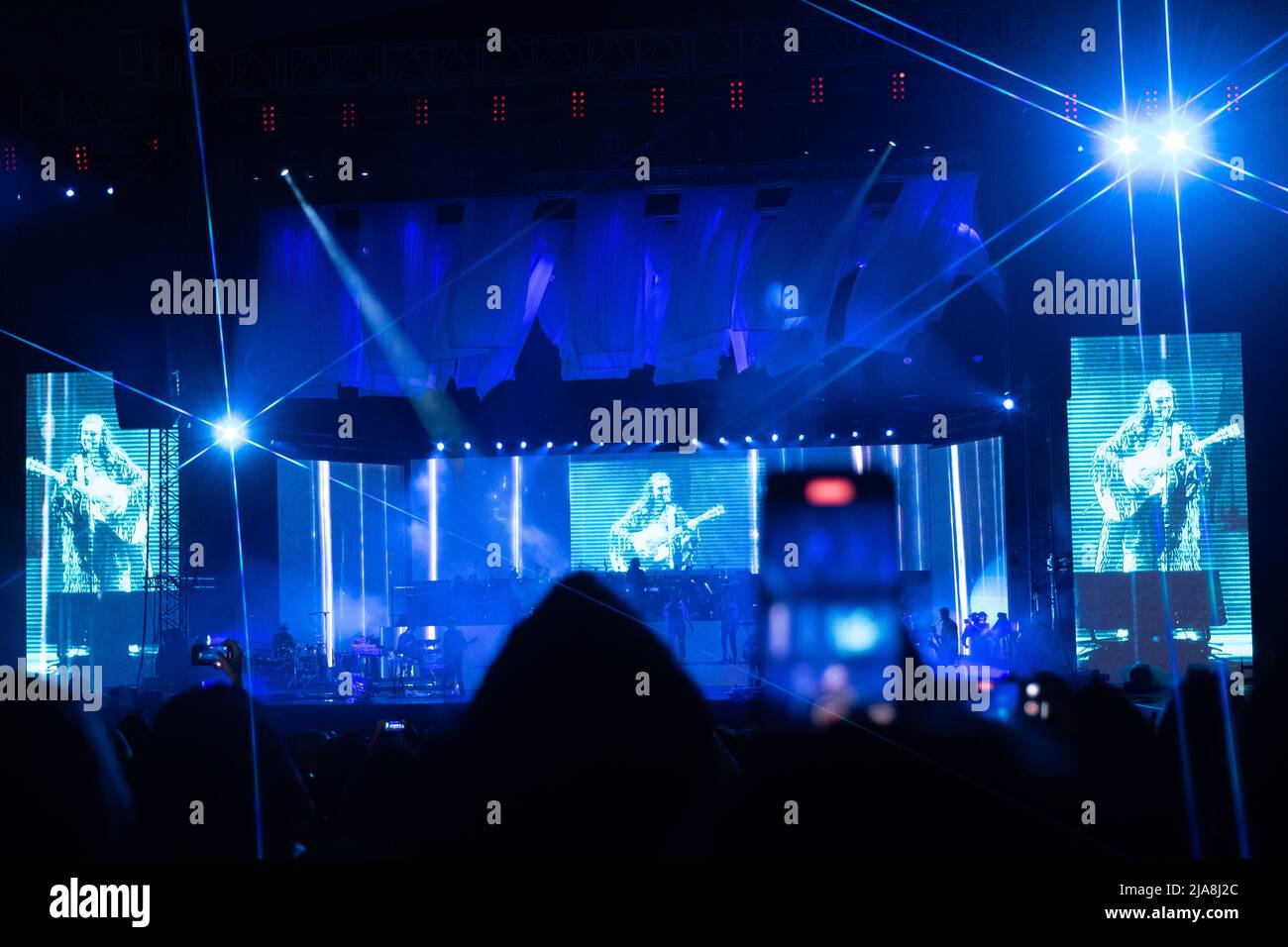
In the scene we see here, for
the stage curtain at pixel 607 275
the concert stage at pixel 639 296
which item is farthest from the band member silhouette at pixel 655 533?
the stage curtain at pixel 607 275

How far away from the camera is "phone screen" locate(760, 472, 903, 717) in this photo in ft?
6.83

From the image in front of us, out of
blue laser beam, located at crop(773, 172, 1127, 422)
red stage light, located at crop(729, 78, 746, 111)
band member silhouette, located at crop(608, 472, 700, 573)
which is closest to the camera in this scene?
red stage light, located at crop(729, 78, 746, 111)

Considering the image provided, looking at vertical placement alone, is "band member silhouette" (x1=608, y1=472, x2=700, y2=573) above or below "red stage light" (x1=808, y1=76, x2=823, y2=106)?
below

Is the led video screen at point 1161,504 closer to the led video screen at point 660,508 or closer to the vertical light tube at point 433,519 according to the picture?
the led video screen at point 660,508

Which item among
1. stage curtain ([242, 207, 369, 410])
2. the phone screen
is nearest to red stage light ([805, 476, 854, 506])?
the phone screen

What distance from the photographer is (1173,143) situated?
712cm

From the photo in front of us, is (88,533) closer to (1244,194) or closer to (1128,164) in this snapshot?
(1128,164)

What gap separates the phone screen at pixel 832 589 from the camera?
2.08 m

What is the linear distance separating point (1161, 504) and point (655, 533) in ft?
18.1

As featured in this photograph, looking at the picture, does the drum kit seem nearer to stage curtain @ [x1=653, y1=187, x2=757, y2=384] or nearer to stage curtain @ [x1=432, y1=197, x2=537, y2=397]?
stage curtain @ [x1=432, y1=197, x2=537, y2=397]

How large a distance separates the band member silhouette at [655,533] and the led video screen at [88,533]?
490cm
